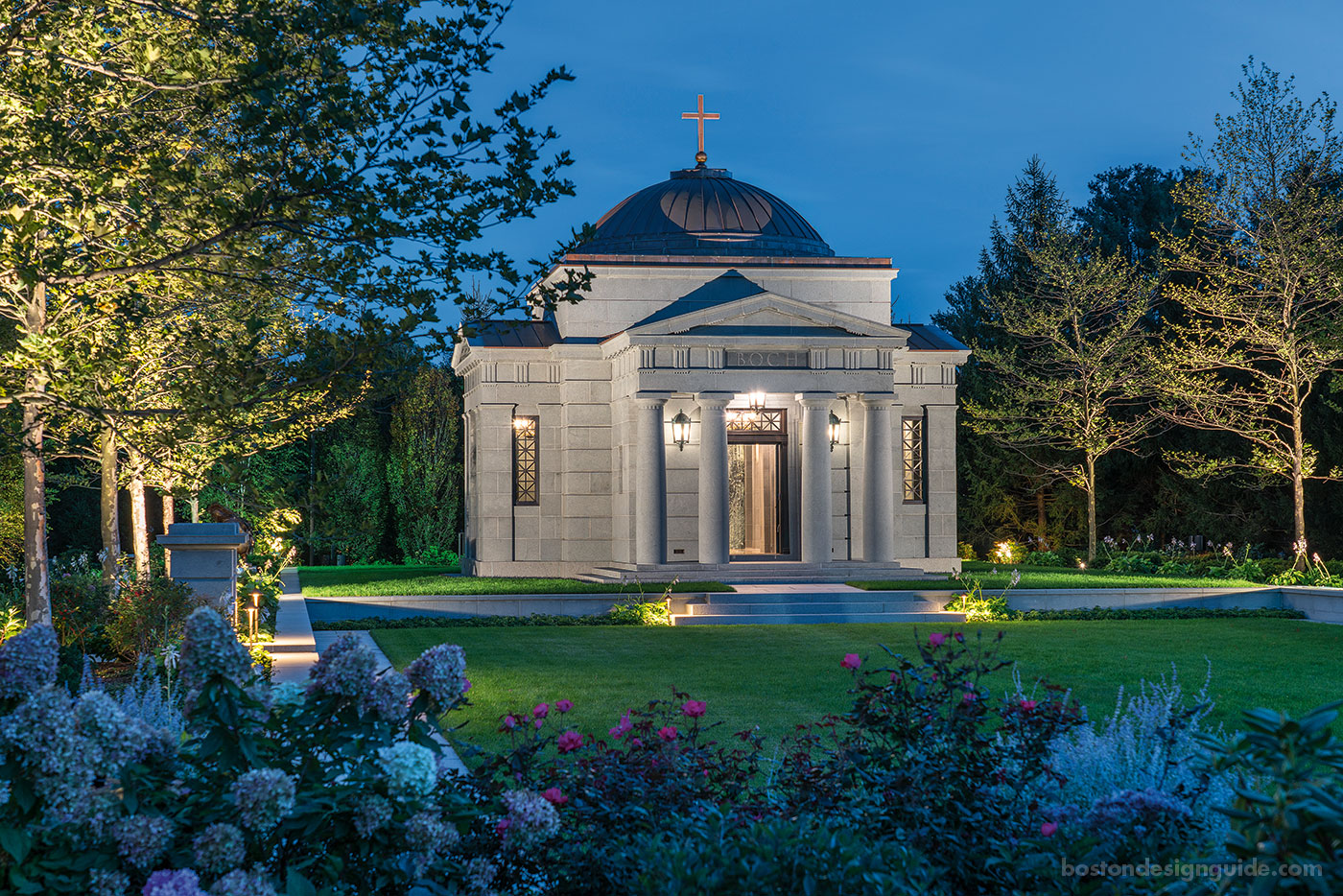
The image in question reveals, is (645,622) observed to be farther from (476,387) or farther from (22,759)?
(22,759)

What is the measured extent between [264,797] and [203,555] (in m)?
10.1

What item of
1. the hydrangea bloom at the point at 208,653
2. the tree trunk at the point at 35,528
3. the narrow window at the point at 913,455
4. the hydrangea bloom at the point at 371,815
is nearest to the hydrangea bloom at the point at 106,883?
the hydrangea bloom at the point at 208,653

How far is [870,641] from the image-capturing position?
16.1 metres

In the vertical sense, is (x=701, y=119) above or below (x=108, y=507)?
above

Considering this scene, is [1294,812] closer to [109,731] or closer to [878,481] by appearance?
[109,731]

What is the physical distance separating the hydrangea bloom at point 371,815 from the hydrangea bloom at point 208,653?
57 centimetres

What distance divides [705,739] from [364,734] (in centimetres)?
528

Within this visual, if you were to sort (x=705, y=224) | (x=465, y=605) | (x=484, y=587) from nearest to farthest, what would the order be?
1. (x=465, y=605)
2. (x=484, y=587)
3. (x=705, y=224)

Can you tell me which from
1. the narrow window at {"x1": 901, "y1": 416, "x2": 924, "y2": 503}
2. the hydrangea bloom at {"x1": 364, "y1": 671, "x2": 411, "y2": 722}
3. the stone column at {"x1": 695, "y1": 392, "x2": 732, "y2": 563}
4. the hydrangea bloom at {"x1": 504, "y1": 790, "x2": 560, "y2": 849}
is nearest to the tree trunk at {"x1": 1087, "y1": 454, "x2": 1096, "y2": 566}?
the narrow window at {"x1": 901, "y1": 416, "x2": 924, "y2": 503}

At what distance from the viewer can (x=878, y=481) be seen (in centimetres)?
2400

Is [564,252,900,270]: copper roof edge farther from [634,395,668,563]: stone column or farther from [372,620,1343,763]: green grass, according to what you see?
[372,620,1343,763]: green grass

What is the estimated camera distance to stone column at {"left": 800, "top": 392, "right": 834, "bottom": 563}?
2291cm

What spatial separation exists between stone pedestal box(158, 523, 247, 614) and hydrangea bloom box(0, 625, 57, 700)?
8995mm

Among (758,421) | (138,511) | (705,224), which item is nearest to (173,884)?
(138,511)
